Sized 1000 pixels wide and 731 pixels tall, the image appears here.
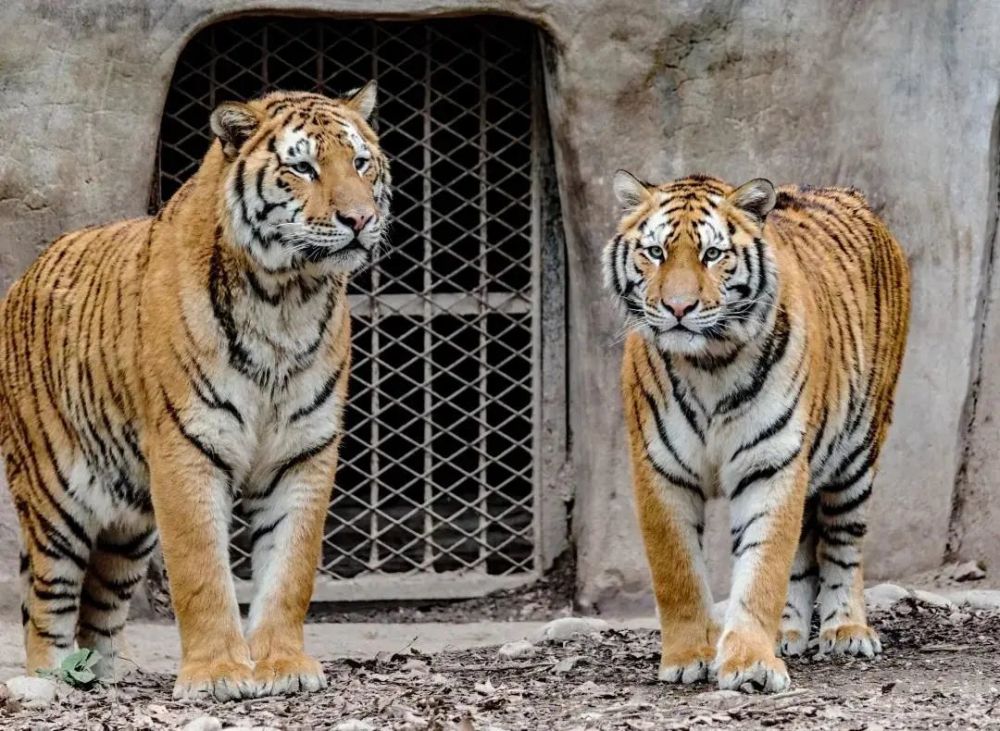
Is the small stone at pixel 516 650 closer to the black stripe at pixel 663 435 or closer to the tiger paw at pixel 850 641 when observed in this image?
the tiger paw at pixel 850 641

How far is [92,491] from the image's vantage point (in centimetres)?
494

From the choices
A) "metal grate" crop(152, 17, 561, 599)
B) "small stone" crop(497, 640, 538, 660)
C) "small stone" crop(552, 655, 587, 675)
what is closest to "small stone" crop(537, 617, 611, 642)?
"small stone" crop(497, 640, 538, 660)

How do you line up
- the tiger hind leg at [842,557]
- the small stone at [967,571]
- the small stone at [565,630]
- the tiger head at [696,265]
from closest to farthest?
1. the tiger head at [696,265]
2. the tiger hind leg at [842,557]
3. the small stone at [565,630]
4. the small stone at [967,571]

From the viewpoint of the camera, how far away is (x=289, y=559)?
454 centimetres

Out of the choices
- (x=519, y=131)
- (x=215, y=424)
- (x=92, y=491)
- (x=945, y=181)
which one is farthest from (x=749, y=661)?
(x=519, y=131)

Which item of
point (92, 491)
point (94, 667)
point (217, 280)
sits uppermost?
point (217, 280)

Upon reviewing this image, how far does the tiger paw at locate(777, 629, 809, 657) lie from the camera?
5.09 meters

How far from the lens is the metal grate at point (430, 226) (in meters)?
6.52

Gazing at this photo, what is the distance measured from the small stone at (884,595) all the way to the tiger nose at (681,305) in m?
1.94

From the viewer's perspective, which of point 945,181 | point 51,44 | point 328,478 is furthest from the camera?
point 945,181

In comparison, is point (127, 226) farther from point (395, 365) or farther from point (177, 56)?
point (395, 365)

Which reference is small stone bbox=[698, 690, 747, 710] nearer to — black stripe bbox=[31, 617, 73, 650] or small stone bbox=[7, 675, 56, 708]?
small stone bbox=[7, 675, 56, 708]

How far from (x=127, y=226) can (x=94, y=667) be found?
124 cm

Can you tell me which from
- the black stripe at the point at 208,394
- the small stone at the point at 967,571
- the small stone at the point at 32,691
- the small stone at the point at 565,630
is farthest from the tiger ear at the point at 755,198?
the small stone at the point at 967,571
